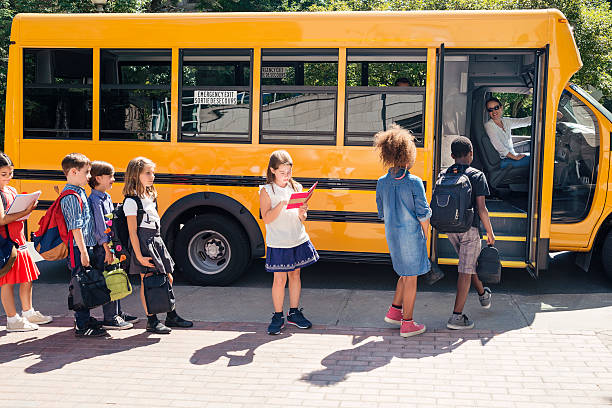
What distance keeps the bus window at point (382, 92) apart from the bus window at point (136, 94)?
206cm

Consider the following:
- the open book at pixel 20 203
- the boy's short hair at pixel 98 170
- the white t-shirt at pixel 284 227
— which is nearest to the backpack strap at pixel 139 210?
the boy's short hair at pixel 98 170

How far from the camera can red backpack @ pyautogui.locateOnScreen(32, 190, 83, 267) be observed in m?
5.57

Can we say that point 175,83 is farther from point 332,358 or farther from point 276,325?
point 332,358

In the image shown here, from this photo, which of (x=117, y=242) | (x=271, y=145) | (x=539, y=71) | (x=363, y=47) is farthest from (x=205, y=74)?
(x=539, y=71)

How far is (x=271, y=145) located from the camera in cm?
719

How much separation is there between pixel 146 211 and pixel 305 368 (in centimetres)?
189

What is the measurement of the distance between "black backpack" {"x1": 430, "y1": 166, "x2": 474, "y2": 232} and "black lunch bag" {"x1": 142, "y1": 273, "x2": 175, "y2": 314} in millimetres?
2381

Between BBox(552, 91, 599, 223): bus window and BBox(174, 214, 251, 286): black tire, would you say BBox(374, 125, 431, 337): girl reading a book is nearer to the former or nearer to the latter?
BBox(174, 214, 251, 286): black tire

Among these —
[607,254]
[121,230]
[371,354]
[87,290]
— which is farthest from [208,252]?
[607,254]

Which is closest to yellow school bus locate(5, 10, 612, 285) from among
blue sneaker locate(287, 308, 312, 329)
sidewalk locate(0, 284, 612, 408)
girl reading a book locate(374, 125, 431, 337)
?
sidewalk locate(0, 284, 612, 408)

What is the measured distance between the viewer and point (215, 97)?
7.30 meters

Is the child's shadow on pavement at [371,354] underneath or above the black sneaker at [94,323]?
underneath

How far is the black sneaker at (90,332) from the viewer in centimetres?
567

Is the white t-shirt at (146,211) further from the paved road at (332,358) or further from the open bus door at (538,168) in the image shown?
the open bus door at (538,168)
